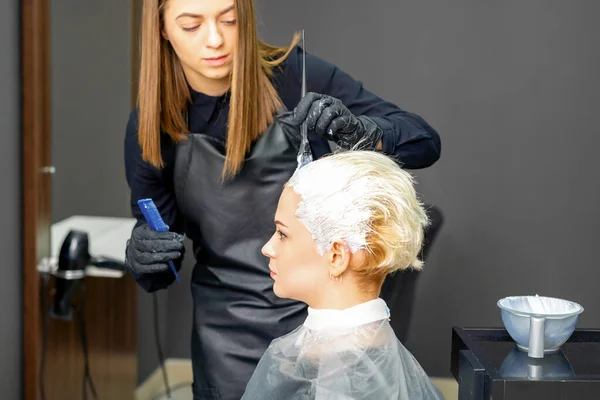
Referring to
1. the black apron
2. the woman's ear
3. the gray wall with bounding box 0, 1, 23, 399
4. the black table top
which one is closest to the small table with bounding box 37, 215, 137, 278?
the gray wall with bounding box 0, 1, 23, 399

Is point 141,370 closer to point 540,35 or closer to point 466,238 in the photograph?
point 466,238

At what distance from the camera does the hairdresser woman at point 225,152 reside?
62.7 inches

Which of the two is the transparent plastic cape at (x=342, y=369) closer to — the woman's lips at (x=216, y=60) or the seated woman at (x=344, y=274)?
the seated woman at (x=344, y=274)

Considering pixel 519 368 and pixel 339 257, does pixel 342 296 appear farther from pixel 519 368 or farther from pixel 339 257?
pixel 519 368

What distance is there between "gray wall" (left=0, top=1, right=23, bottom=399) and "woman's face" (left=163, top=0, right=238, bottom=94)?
0.45m

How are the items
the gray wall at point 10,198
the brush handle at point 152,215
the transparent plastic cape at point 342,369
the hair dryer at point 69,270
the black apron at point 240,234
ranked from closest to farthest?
the transparent plastic cape at point 342,369 < the brush handle at point 152,215 < the black apron at point 240,234 < the gray wall at point 10,198 < the hair dryer at point 69,270

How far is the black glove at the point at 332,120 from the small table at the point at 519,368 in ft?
1.29

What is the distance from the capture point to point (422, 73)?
265cm

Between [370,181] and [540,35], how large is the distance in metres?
1.47

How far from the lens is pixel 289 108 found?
1.70m

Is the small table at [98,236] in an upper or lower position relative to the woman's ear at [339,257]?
lower

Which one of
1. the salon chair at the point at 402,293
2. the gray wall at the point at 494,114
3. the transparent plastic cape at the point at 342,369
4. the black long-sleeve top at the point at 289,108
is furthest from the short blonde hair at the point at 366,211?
the gray wall at the point at 494,114

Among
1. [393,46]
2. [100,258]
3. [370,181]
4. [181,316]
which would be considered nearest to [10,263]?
[100,258]

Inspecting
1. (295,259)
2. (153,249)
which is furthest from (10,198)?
(295,259)
